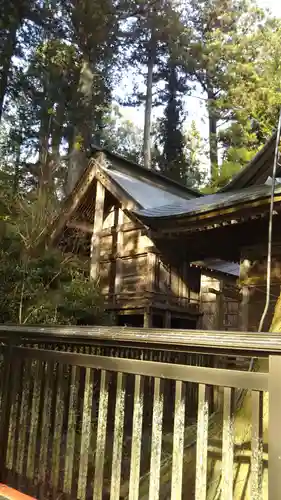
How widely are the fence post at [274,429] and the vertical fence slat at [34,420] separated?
61.8 inches

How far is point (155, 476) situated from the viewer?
2.03 meters

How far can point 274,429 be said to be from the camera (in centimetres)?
158

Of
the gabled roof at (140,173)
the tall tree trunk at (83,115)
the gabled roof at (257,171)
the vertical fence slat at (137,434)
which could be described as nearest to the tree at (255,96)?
the gabled roof at (140,173)

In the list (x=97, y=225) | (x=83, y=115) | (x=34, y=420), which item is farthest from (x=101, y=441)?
(x=83, y=115)

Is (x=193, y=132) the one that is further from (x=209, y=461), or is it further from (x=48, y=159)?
(x=209, y=461)

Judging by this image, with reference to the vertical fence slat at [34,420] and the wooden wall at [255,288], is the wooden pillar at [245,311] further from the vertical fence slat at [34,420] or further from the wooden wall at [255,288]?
the vertical fence slat at [34,420]

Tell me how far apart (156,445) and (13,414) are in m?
1.20

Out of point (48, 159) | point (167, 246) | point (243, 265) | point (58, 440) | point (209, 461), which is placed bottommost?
point (209, 461)

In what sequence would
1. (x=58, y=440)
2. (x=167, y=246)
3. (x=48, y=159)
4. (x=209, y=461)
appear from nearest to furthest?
1. (x=58, y=440)
2. (x=209, y=461)
3. (x=167, y=246)
4. (x=48, y=159)

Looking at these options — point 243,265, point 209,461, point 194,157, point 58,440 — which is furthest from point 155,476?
point 194,157

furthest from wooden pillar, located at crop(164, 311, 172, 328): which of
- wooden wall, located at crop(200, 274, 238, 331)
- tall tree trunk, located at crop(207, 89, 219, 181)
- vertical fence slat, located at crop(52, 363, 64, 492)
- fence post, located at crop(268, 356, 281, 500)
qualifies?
tall tree trunk, located at crop(207, 89, 219, 181)

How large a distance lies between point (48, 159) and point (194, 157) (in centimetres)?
1399

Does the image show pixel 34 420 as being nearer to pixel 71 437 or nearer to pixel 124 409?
pixel 71 437

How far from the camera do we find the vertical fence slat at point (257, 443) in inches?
67.4
